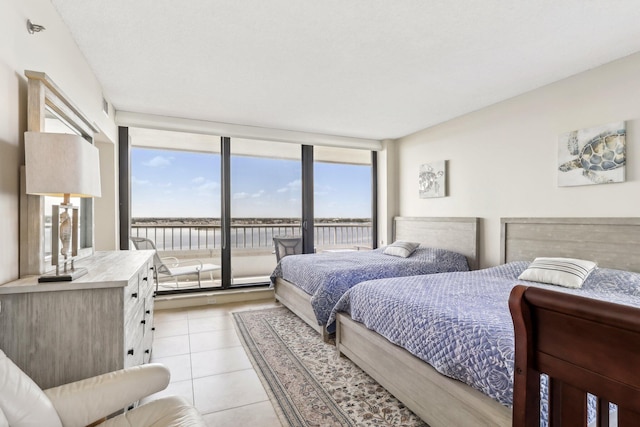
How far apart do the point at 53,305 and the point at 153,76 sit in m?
2.31

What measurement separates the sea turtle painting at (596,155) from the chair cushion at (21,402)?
386 centimetres

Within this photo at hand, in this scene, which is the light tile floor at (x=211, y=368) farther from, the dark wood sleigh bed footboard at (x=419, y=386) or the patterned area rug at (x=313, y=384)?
the dark wood sleigh bed footboard at (x=419, y=386)

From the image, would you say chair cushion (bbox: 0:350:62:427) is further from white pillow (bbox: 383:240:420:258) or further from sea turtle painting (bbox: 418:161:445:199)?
sea turtle painting (bbox: 418:161:445:199)

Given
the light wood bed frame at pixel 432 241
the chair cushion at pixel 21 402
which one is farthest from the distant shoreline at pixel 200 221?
the chair cushion at pixel 21 402

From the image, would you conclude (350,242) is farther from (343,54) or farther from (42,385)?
(42,385)

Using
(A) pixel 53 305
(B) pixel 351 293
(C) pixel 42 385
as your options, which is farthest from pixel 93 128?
(B) pixel 351 293

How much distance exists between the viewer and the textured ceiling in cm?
204

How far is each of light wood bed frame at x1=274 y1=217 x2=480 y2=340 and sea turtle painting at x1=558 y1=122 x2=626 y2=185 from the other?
3.86 ft

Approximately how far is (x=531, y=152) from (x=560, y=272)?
137cm

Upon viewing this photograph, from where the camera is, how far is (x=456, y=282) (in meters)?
2.71

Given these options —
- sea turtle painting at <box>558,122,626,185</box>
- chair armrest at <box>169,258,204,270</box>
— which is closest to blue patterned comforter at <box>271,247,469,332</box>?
sea turtle painting at <box>558,122,626,185</box>

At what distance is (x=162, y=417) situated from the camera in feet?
4.20

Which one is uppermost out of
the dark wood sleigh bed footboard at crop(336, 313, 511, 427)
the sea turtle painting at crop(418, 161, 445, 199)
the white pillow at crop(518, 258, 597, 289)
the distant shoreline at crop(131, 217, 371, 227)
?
the sea turtle painting at crop(418, 161, 445, 199)

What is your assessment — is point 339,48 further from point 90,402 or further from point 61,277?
point 90,402
